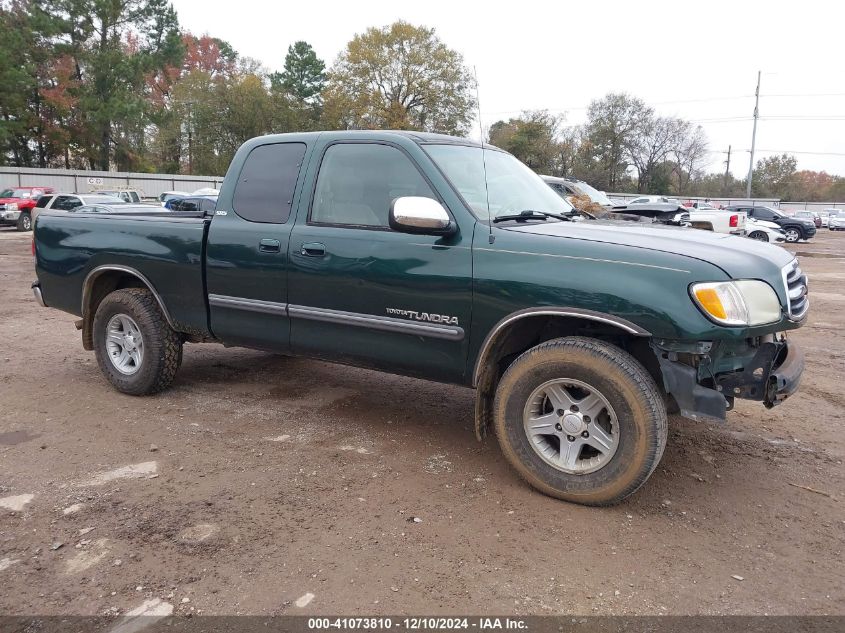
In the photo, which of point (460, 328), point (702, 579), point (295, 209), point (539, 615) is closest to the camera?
point (539, 615)

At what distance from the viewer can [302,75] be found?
205 feet

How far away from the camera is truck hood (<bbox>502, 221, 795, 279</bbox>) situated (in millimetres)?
3227

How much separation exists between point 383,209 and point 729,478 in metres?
2.64

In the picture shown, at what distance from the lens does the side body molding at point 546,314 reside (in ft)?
10.5

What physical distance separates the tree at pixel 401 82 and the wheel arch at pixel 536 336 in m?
53.7

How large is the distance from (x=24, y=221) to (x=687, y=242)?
29.3m

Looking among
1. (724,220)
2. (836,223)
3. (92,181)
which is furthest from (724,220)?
(92,181)


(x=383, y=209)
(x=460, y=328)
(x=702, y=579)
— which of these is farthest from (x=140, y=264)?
(x=702, y=579)

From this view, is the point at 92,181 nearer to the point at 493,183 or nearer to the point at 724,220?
the point at 724,220

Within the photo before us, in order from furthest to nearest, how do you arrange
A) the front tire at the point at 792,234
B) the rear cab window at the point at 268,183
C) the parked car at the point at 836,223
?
the parked car at the point at 836,223
the front tire at the point at 792,234
the rear cab window at the point at 268,183

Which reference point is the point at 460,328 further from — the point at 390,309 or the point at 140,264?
the point at 140,264

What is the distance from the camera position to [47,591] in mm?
2686

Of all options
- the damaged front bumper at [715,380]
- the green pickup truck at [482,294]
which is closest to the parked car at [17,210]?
the green pickup truck at [482,294]

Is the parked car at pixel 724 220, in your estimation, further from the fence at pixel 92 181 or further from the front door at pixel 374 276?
the fence at pixel 92 181
